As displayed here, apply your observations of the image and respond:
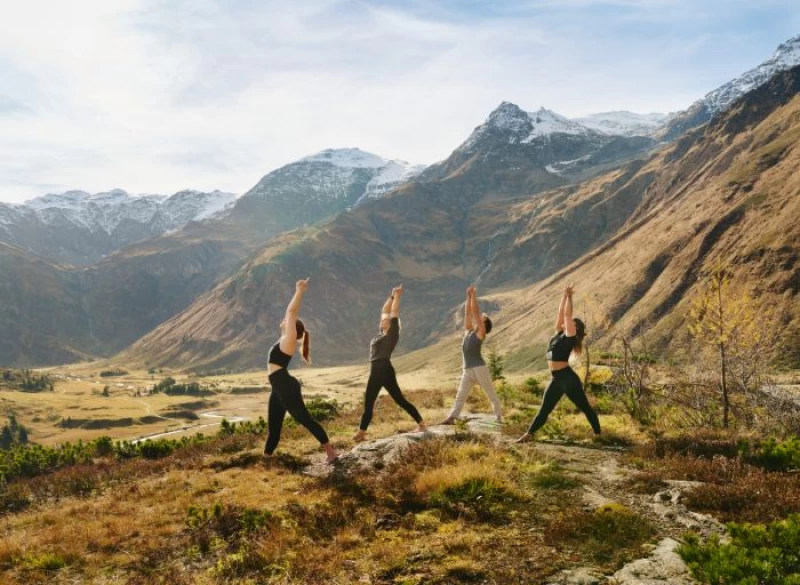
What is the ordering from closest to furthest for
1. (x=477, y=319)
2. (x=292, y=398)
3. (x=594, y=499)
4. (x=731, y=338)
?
(x=594, y=499), (x=292, y=398), (x=477, y=319), (x=731, y=338)

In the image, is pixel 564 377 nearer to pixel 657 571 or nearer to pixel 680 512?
pixel 680 512

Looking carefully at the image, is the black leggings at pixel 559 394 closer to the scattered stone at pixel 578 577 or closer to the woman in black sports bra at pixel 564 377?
the woman in black sports bra at pixel 564 377

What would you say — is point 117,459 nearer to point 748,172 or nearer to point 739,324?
point 739,324

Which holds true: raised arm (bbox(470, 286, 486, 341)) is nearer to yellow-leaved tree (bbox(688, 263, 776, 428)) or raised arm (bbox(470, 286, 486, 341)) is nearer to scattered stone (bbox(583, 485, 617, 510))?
scattered stone (bbox(583, 485, 617, 510))

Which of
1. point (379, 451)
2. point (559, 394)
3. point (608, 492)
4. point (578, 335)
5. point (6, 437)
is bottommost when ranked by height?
point (6, 437)

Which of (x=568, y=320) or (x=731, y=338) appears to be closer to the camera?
(x=568, y=320)

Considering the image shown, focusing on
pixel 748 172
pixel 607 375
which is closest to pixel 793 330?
pixel 748 172

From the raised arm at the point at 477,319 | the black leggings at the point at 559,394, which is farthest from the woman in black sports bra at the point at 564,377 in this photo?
the raised arm at the point at 477,319

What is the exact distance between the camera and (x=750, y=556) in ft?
18.2

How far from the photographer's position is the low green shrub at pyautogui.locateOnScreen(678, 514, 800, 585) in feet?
17.2

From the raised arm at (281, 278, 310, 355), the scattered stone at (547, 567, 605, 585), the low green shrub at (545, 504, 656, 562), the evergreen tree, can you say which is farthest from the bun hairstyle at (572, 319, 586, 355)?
the evergreen tree

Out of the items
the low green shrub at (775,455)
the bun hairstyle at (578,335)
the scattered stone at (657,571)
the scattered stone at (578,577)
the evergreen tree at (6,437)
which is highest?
the bun hairstyle at (578,335)

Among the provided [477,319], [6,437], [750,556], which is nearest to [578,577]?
[750,556]

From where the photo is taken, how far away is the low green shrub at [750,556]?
17.2 feet
